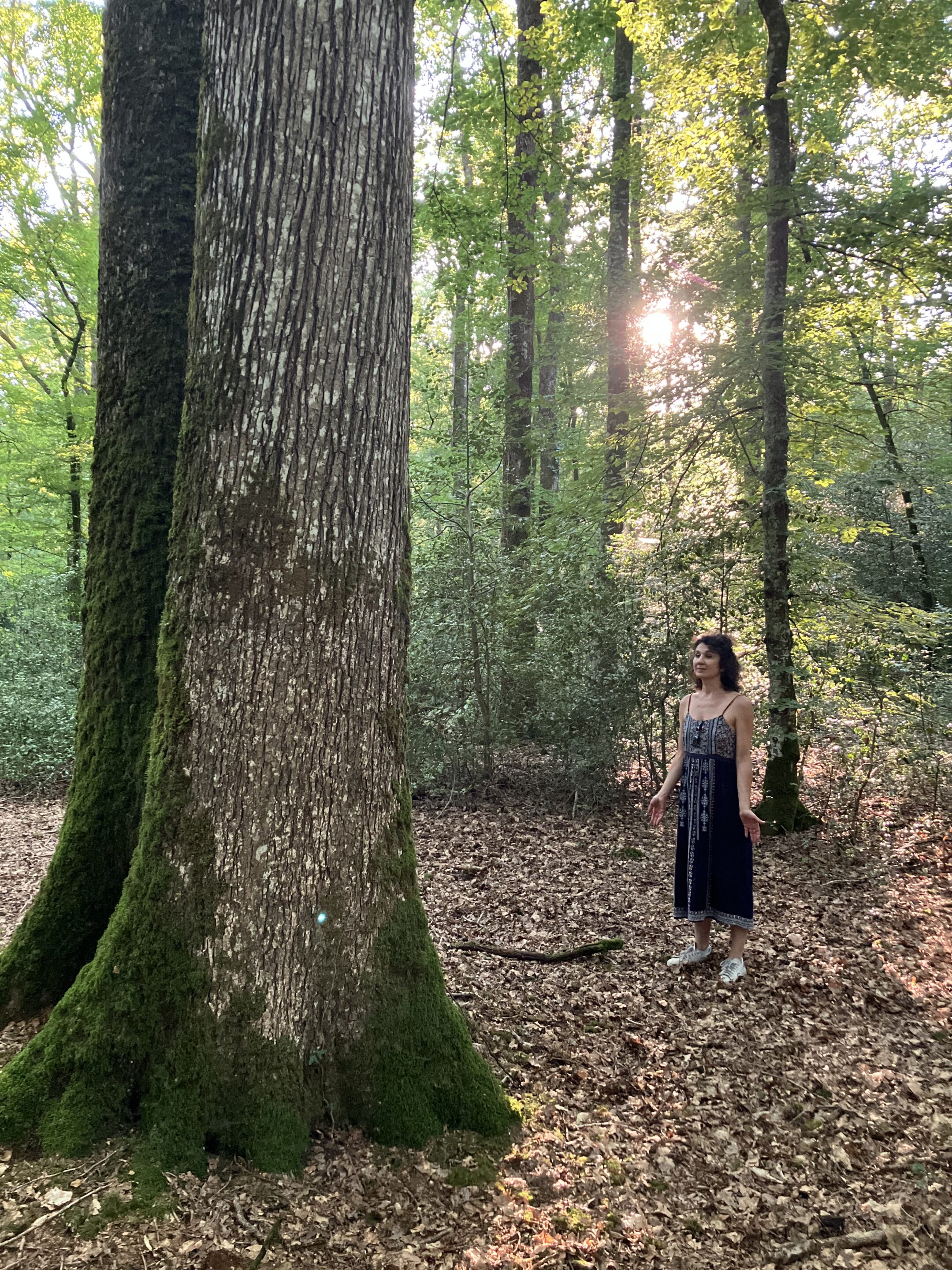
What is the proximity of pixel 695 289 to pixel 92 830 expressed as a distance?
9330 mm

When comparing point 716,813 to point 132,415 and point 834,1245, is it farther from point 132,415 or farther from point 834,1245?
point 132,415

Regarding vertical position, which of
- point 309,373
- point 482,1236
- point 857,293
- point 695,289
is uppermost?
point 695,289

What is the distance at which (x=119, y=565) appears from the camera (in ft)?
9.11

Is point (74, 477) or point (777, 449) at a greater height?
point (74, 477)

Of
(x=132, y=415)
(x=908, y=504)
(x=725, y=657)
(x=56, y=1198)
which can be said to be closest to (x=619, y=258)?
(x=908, y=504)

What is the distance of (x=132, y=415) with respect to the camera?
2.75 meters

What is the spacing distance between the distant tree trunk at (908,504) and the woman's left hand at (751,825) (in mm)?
9205

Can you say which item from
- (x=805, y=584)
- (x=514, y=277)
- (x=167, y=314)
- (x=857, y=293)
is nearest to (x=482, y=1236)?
(x=167, y=314)

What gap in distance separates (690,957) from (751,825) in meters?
0.94

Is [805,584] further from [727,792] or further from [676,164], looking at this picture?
[676,164]

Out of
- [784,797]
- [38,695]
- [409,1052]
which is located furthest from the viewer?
[38,695]

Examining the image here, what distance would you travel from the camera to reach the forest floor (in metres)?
2.03

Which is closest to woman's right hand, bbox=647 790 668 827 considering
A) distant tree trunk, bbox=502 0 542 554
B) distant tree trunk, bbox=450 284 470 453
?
distant tree trunk, bbox=502 0 542 554

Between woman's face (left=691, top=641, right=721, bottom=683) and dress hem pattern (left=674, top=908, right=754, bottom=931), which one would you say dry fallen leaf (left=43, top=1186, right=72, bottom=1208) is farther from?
woman's face (left=691, top=641, right=721, bottom=683)
